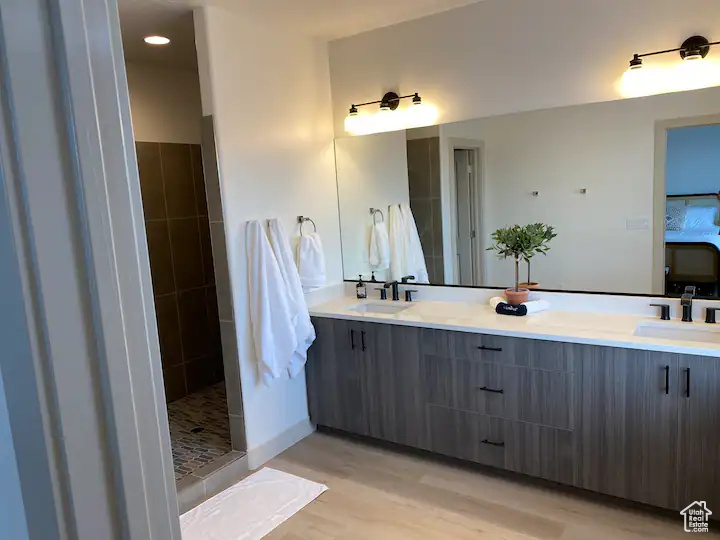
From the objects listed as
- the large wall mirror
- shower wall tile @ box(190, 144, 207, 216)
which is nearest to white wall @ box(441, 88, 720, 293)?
the large wall mirror

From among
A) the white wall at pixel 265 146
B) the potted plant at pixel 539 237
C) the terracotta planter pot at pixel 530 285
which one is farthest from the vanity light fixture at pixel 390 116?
the terracotta planter pot at pixel 530 285

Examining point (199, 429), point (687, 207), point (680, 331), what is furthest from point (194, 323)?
point (687, 207)

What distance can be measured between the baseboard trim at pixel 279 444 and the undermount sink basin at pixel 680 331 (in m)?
2.10

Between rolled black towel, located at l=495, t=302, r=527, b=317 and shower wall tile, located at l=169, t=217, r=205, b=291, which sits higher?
shower wall tile, located at l=169, t=217, r=205, b=291

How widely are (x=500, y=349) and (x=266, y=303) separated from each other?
4.32 ft

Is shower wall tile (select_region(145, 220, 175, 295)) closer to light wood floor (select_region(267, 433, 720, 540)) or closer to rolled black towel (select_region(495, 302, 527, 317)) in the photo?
light wood floor (select_region(267, 433, 720, 540))

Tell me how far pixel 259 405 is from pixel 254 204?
1.21 m

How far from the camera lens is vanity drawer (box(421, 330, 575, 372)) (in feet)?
8.71

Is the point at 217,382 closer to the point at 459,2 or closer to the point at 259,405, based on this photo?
the point at 259,405

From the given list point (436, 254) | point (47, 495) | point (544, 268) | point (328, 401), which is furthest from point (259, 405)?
point (47, 495)

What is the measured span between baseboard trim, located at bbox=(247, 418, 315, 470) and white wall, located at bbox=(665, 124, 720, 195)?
2.56 metres

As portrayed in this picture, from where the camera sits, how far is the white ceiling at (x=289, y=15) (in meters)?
2.84

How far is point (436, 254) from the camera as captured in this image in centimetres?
354

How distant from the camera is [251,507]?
2.88 meters
